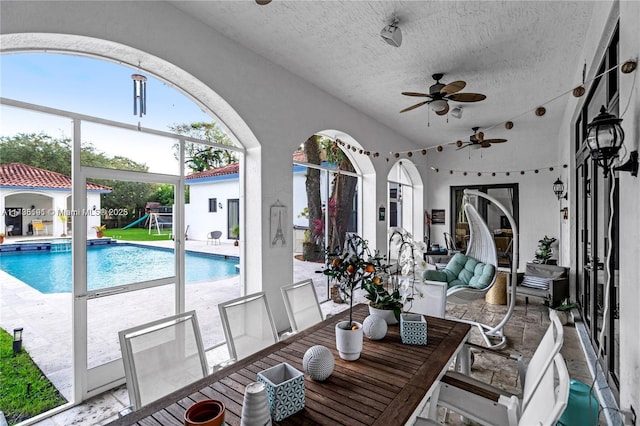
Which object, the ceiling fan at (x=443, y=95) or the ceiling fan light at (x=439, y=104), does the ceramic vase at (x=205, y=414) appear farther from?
the ceiling fan light at (x=439, y=104)

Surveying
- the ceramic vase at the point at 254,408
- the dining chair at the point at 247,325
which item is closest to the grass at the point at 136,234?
the dining chair at the point at 247,325

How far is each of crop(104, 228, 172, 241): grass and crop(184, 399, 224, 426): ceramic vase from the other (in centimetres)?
220

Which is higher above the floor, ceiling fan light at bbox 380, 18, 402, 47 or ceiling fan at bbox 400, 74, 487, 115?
ceiling fan light at bbox 380, 18, 402, 47

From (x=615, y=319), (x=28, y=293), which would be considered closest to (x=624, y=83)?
(x=615, y=319)

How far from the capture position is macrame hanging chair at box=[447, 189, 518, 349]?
11.6ft

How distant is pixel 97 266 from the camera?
2.65 metres

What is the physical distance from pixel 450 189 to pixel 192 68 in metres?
7.30

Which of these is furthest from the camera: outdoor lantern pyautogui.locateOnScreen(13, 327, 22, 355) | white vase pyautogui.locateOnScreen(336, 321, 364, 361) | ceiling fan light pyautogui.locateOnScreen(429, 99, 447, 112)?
ceiling fan light pyautogui.locateOnScreen(429, 99, 447, 112)

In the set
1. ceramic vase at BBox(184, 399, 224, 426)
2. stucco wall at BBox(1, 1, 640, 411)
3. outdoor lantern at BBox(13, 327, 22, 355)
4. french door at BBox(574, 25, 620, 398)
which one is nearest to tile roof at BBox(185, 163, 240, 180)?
stucco wall at BBox(1, 1, 640, 411)

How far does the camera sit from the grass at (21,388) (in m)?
2.29

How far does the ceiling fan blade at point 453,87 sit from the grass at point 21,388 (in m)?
4.54

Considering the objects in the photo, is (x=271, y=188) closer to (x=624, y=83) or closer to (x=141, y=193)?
(x=141, y=193)

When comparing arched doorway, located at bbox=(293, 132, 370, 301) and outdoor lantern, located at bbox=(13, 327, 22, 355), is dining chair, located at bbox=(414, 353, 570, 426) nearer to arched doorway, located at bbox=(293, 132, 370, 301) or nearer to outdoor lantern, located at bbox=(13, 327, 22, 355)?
outdoor lantern, located at bbox=(13, 327, 22, 355)

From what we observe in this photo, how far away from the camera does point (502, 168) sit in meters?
7.74
